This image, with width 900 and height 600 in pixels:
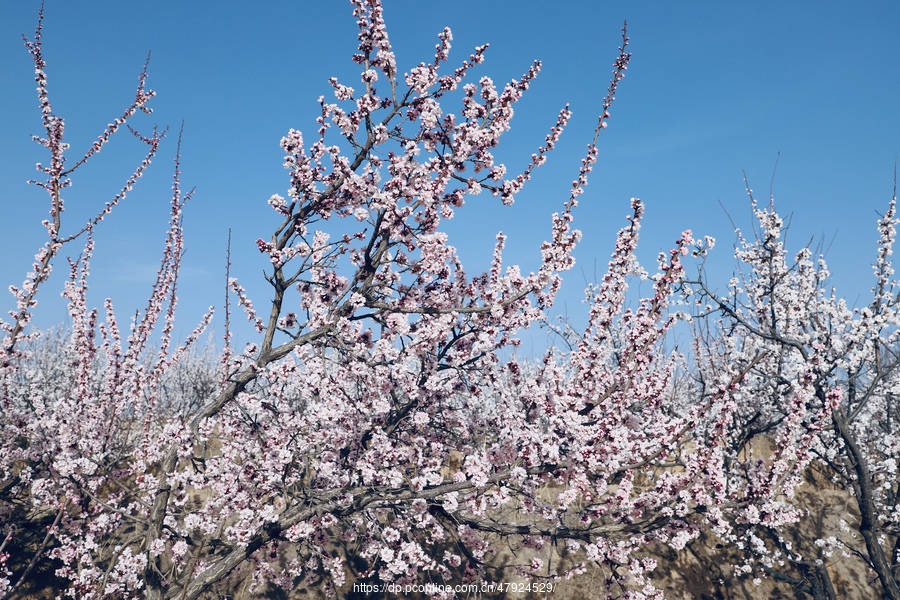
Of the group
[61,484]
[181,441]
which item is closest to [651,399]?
[181,441]

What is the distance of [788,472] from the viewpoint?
20.2 feet

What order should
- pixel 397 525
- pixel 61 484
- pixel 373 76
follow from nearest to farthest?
pixel 373 76
pixel 397 525
pixel 61 484

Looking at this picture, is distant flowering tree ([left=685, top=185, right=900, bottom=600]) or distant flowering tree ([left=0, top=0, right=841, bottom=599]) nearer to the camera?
distant flowering tree ([left=0, top=0, right=841, bottom=599])

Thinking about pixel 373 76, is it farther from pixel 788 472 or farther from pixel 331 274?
pixel 788 472

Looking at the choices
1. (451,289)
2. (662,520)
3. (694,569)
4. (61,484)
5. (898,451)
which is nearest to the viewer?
(662,520)

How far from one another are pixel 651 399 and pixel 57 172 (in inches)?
331

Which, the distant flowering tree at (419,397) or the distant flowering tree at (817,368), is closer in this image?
the distant flowering tree at (419,397)

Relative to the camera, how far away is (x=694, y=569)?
13.0m

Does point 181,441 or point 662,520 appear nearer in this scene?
point 662,520

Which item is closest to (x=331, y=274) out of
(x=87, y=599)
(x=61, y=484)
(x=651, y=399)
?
(x=651, y=399)

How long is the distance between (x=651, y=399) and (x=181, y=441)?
6.04 metres

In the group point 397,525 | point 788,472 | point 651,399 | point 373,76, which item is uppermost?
point 373,76

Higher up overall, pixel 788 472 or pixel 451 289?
pixel 451 289

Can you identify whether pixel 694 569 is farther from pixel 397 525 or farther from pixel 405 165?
pixel 405 165
